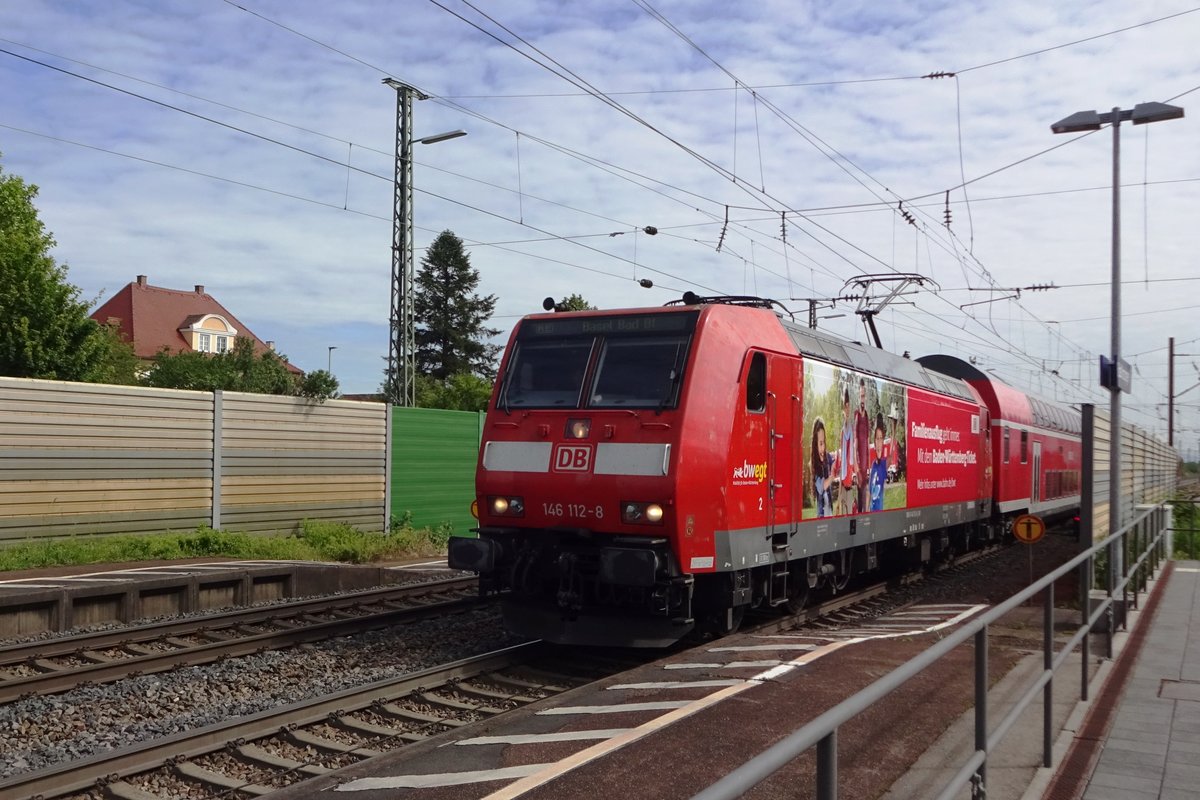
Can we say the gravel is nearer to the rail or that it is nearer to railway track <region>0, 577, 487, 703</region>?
railway track <region>0, 577, 487, 703</region>

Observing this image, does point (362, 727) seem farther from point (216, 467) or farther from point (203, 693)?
point (216, 467)

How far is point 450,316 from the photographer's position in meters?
63.8

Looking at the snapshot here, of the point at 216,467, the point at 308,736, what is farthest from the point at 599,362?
the point at 216,467

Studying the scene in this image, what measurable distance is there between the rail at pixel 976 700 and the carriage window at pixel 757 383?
329 cm

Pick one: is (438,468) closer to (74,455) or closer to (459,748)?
(74,455)

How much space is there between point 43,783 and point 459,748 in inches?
89.2

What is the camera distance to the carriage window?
9.96 meters

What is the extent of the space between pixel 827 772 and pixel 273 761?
4.60m

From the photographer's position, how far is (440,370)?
208 ft

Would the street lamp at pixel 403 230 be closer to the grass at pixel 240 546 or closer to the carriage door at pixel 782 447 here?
the grass at pixel 240 546

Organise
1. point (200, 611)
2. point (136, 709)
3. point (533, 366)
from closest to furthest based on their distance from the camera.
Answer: point (136, 709) → point (533, 366) → point (200, 611)

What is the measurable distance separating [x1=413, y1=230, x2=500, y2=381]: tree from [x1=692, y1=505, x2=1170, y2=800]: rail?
181 feet

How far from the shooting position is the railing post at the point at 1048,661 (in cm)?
583

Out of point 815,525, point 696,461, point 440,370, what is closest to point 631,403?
point 696,461
